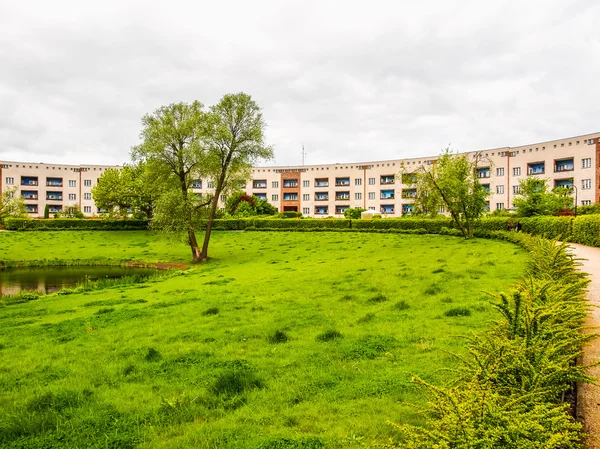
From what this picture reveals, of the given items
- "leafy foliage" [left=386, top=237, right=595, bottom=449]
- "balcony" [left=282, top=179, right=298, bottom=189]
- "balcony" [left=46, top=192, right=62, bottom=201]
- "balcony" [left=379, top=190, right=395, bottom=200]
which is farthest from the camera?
"balcony" [left=282, top=179, right=298, bottom=189]

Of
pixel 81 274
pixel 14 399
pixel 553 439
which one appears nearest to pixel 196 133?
pixel 81 274

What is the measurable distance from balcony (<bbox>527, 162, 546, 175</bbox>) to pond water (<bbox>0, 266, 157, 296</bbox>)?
73218 millimetres

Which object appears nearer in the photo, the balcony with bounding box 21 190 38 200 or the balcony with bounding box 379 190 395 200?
the balcony with bounding box 379 190 395 200

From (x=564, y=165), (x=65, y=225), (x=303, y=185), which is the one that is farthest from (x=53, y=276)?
(x=564, y=165)

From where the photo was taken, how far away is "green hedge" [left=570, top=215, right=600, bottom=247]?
27.9 m

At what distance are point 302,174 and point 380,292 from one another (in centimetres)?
9289

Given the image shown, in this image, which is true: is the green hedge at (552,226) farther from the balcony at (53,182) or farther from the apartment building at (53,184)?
the balcony at (53,182)

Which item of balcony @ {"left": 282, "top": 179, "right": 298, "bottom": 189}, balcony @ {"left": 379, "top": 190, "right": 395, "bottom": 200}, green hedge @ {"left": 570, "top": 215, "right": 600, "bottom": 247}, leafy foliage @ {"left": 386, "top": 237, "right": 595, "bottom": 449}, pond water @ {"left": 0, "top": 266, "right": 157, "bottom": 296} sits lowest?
pond water @ {"left": 0, "top": 266, "right": 157, "bottom": 296}

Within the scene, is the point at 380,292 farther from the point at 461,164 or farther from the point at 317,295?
the point at 461,164

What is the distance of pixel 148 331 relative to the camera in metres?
12.0

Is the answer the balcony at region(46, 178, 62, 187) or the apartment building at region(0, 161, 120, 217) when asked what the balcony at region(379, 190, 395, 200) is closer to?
the apartment building at region(0, 161, 120, 217)

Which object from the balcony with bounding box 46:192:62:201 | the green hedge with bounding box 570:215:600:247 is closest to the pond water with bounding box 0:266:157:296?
the green hedge with bounding box 570:215:600:247

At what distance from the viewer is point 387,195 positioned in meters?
99.3

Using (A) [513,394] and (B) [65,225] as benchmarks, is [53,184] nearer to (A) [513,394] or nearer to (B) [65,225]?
(B) [65,225]
